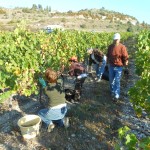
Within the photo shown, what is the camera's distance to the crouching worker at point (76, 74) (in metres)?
7.25

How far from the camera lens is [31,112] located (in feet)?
22.4

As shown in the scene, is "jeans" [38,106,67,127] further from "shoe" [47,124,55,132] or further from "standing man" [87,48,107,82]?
"standing man" [87,48,107,82]

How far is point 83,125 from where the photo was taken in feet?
20.1

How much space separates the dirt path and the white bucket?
0.12m

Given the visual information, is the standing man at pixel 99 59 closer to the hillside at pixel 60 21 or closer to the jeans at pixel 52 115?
the jeans at pixel 52 115

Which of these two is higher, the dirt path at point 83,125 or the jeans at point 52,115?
the jeans at point 52,115

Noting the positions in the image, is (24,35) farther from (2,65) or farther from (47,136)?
(47,136)

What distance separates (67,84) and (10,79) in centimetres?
387

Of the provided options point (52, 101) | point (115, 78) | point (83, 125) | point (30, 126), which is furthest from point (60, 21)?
point (30, 126)

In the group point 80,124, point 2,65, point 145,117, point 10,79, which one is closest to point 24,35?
point 2,65

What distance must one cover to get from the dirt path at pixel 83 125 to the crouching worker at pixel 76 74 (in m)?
0.31

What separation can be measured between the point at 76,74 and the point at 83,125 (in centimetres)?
167

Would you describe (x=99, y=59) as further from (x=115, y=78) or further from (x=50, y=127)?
(x=50, y=127)

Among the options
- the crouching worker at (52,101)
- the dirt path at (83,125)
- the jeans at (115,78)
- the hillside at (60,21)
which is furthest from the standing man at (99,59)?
the hillside at (60,21)
